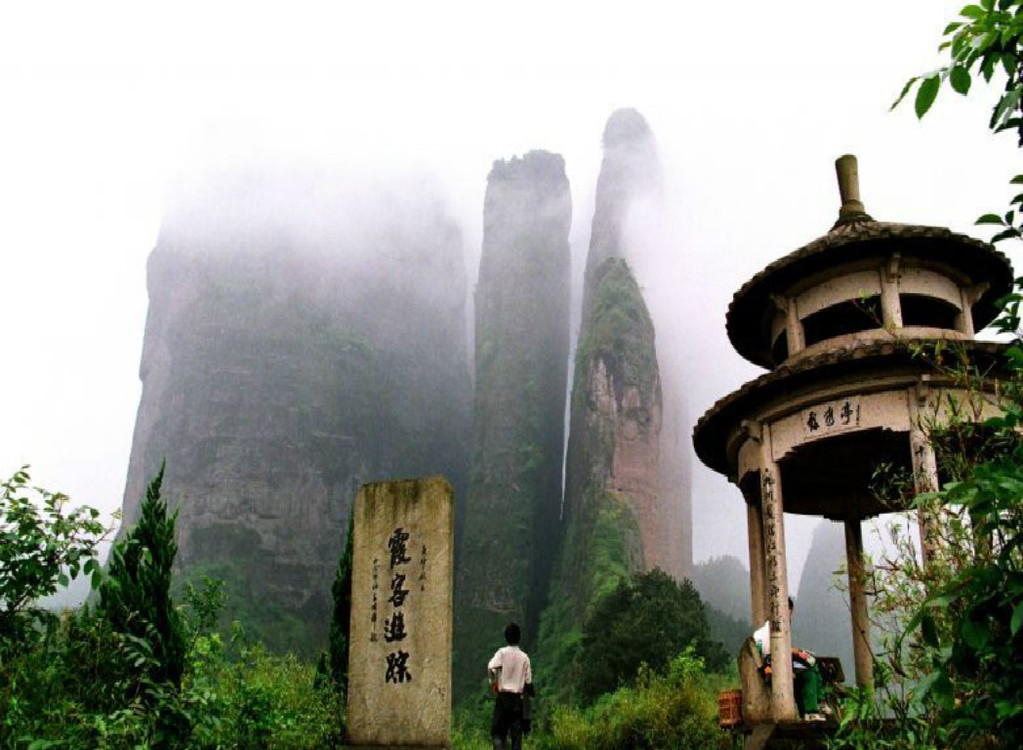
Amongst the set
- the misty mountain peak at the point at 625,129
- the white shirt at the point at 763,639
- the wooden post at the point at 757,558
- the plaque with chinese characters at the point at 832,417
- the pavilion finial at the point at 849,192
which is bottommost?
the white shirt at the point at 763,639

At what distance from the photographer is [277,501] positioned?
224ft

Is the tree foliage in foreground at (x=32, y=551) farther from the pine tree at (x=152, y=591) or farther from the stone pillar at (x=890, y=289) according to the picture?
the stone pillar at (x=890, y=289)

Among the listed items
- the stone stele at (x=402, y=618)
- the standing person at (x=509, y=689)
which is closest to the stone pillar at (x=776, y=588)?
the standing person at (x=509, y=689)

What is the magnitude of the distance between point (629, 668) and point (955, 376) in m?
28.7

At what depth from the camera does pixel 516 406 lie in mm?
68625

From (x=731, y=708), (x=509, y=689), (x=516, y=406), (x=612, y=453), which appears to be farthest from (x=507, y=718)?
(x=516, y=406)

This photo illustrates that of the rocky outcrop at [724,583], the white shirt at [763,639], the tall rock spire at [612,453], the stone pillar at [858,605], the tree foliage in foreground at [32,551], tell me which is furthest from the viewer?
the rocky outcrop at [724,583]

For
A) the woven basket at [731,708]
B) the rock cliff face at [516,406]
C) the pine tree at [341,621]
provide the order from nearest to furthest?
the woven basket at [731,708] → the pine tree at [341,621] → the rock cliff face at [516,406]

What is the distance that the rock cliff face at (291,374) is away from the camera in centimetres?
6606

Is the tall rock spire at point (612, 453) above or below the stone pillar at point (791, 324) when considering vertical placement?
above

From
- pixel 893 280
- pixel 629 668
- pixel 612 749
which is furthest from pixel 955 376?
pixel 629 668

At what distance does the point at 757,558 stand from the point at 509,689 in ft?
13.7

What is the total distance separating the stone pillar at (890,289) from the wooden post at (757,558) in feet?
9.55

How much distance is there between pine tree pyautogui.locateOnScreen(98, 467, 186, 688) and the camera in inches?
412
